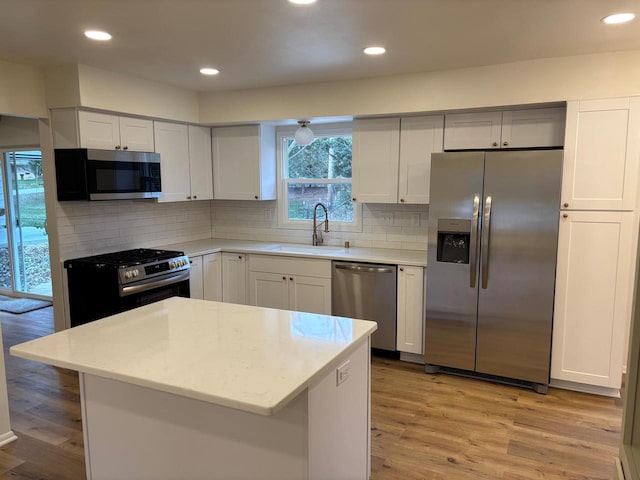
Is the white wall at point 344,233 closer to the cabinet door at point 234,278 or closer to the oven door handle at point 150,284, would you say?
the cabinet door at point 234,278

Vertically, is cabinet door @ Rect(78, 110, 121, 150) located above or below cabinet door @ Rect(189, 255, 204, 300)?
above

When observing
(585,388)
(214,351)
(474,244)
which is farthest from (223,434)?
(585,388)

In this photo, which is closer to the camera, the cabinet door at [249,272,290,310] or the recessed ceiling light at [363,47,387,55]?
the recessed ceiling light at [363,47,387,55]

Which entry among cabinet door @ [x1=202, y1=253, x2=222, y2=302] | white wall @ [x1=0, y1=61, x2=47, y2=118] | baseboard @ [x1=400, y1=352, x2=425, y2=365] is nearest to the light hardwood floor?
baseboard @ [x1=400, y1=352, x2=425, y2=365]

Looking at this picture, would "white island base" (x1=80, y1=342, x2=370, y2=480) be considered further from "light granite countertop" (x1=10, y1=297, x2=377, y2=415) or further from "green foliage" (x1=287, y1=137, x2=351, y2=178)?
"green foliage" (x1=287, y1=137, x2=351, y2=178)

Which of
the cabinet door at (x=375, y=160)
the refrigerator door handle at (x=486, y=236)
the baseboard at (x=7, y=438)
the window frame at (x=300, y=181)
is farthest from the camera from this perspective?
the window frame at (x=300, y=181)

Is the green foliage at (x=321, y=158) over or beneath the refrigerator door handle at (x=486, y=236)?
over

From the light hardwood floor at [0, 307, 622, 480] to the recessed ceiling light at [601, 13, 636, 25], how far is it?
2371mm

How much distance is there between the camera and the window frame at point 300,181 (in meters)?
4.68

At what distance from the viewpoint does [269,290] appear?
450 cm

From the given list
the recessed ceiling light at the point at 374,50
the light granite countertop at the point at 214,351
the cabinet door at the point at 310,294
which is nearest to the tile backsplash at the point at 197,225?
the cabinet door at the point at 310,294

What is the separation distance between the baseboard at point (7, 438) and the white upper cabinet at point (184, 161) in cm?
219

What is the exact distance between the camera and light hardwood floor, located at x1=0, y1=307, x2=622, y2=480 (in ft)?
8.29

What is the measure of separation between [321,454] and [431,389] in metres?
1.94
